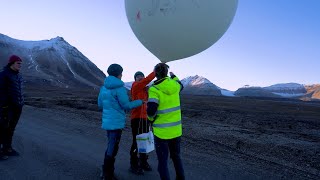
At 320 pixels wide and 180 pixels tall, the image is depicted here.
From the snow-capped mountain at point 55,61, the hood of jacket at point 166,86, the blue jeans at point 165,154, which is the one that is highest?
the snow-capped mountain at point 55,61

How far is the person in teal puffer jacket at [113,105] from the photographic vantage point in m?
4.69

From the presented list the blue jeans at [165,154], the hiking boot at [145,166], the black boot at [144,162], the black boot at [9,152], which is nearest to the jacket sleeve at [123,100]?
the blue jeans at [165,154]

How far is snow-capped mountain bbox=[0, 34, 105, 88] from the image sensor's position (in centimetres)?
9638

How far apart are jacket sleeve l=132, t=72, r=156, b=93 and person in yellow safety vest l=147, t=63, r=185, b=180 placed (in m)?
0.45

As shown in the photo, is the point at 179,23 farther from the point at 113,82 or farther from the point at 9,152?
the point at 9,152

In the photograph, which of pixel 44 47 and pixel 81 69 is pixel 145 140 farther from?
pixel 44 47

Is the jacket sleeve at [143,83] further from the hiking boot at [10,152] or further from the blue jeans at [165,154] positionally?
the hiking boot at [10,152]

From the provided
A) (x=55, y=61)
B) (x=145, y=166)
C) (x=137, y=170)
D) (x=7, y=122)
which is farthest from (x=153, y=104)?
(x=55, y=61)

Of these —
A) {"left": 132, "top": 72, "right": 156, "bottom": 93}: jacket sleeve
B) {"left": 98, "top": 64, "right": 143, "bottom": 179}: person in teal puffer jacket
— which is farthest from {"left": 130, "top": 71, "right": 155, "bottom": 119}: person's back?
{"left": 98, "top": 64, "right": 143, "bottom": 179}: person in teal puffer jacket

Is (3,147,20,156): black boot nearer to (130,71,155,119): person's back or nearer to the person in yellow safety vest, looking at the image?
(130,71,155,119): person's back

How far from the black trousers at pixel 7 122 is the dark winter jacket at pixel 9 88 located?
0.10 metres

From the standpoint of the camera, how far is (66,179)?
5051 mm

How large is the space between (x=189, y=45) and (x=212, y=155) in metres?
3.66

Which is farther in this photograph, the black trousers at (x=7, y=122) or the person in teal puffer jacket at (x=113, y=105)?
the black trousers at (x=7, y=122)
